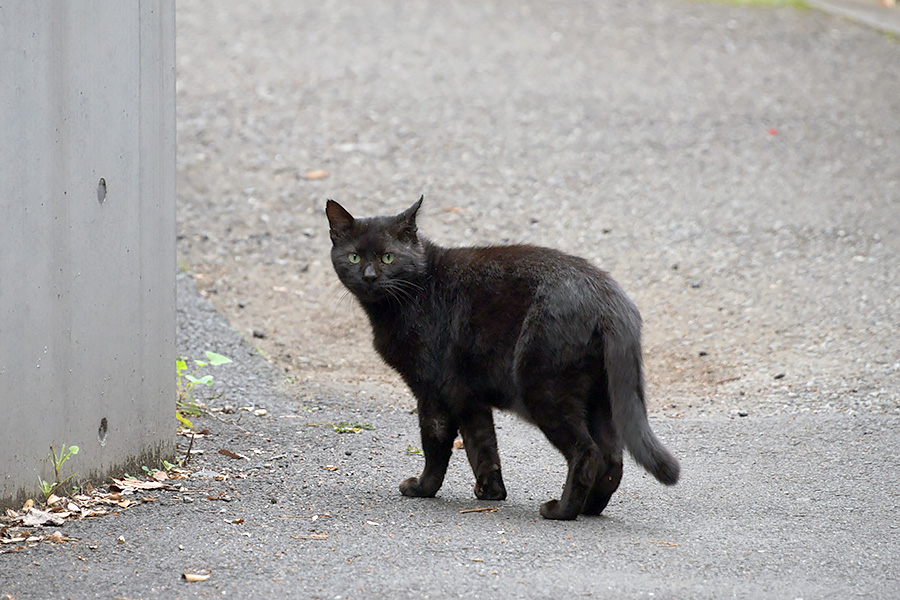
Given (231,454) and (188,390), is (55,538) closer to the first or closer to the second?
(231,454)

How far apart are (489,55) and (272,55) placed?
3159 mm

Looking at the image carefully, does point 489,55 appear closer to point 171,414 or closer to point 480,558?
point 171,414

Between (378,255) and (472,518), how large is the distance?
4.38 ft

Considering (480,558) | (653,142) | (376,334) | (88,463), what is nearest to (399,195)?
(653,142)

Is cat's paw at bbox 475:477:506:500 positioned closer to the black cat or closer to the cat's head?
the black cat

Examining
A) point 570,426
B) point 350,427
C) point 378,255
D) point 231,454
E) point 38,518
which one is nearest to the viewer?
point 38,518

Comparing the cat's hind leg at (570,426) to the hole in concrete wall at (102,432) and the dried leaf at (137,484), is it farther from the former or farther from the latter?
the hole in concrete wall at (102,432)

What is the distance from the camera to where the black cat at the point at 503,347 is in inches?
161

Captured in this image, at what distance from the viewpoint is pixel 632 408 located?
403 cm

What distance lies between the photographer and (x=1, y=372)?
12.1 feet

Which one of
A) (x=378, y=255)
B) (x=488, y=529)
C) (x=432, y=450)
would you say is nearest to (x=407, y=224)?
(x=378, y=255)

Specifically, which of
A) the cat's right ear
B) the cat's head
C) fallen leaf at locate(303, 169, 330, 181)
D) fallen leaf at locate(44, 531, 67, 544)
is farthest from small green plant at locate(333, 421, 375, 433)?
fallen leaf at locate(303, 169, 330, 181)

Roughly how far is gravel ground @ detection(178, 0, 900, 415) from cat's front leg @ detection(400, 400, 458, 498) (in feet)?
7.67

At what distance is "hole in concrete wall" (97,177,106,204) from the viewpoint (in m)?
4.19
